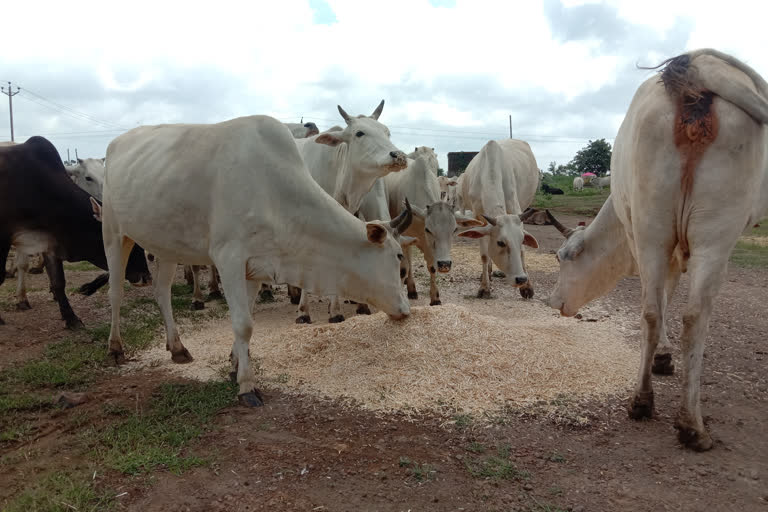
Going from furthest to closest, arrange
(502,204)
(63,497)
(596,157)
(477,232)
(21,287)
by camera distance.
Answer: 1. (596,157)
2. (502,204)
3. (21,287)
4. (477,232)
5. (63,497)

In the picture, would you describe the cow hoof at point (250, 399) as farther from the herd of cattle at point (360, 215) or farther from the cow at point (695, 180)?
the cow at point (695, 180)

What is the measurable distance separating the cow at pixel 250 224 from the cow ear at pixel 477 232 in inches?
102

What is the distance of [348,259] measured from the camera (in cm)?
443

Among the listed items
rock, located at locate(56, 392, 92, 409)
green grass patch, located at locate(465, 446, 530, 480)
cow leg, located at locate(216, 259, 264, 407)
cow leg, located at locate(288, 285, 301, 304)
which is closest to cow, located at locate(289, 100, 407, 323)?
cow leg, located at locate(288, 285, 301, 304)

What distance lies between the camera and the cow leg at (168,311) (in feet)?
17.6

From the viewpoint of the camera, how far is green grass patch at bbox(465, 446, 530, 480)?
3.13m

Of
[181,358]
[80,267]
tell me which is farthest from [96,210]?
[80,267]

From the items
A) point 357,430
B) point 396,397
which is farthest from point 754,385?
point 357,430

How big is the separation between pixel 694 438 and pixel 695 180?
1.49 metres

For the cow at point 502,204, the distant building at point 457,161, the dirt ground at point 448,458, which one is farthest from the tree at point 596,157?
the dirt ground at point 448,458

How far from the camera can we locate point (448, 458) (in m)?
3.35

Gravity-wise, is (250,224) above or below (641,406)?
above

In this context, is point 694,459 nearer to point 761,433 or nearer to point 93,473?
point 761,433

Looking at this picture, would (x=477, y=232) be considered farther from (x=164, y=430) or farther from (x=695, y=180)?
(x=164, y=430)
